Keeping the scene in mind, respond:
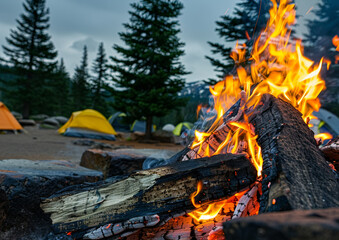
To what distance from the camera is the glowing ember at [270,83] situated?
216 cm

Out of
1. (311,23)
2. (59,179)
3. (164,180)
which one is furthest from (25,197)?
(311,23)

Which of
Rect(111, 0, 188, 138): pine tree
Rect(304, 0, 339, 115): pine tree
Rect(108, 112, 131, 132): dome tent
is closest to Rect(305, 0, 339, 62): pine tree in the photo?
Rect(304, 0, 339, 115): pine tree

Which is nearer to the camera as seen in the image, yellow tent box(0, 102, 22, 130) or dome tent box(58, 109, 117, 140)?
yellow tent box(0, 102, 22, 130)

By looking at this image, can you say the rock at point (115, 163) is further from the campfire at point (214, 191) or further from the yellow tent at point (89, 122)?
the yellow tent at point (89, 122)

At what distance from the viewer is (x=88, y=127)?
1403 cm

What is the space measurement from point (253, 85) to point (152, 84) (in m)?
11.4

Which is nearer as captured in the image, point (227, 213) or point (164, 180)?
point (164, 180)

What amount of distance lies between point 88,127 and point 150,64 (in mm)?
5649

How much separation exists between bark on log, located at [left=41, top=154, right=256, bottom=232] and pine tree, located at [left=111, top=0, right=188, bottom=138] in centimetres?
1137

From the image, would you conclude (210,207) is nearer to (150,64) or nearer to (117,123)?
(150,64)

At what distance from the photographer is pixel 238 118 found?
7.45ft

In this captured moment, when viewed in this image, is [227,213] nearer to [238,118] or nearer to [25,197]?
[238,118]

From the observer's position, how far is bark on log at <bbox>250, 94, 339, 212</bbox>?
1.12 meters

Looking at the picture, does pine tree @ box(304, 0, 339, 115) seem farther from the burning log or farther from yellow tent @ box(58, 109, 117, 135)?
yellow tent @ box(58, 109, 117, 135)
